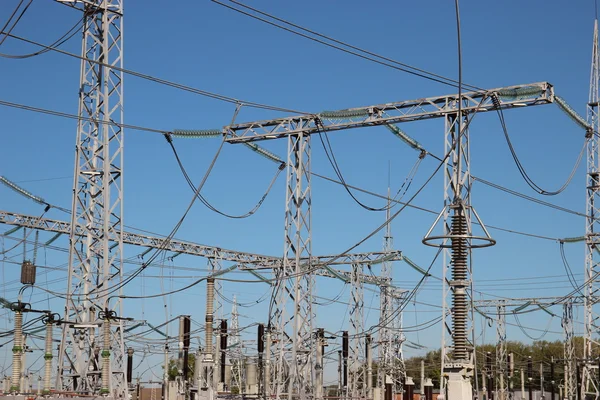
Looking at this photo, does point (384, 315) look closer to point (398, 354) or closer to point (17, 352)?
point (398, 354)

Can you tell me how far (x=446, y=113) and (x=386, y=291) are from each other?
28.6m

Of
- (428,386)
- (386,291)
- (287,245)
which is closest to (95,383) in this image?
(287,245)

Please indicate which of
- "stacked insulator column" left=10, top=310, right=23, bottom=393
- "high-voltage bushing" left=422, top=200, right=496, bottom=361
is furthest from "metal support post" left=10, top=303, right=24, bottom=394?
"high-voltage bushing" left=422, top=200, right=496, bottom=361

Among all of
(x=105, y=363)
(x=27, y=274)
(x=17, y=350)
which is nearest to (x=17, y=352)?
(x=17, y=350)

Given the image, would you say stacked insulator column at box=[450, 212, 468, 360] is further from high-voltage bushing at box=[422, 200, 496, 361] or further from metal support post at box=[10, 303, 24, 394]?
metal support post at box=[10, 303, 24, 394]

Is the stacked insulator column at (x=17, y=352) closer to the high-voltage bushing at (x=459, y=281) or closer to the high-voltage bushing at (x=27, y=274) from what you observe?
the high-voltage bushing at (x=27, y=274)

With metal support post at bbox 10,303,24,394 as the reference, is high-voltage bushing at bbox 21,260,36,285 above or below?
above

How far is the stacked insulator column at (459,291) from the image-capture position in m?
13.7

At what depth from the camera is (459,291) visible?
13898 mm

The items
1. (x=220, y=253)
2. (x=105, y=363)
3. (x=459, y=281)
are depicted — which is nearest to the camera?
(x=459, y=281)

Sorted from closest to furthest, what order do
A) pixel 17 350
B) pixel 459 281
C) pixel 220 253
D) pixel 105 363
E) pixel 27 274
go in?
pixel 459 281 → pixel 17 350 → pixel 105 363 → pixel 27 274 → pixel 220 253

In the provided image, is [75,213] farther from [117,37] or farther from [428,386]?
[428,386]

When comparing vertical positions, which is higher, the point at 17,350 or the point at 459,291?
the point at 459,291

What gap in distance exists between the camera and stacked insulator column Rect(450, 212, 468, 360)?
13.7 metres
